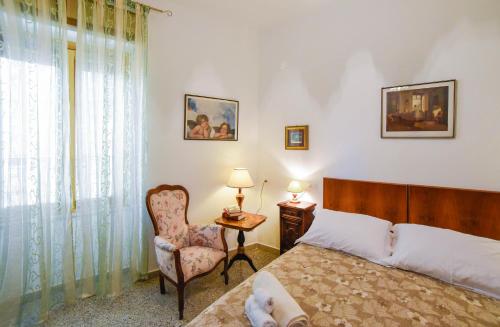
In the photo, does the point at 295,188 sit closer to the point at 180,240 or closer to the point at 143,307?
the point at 180,240

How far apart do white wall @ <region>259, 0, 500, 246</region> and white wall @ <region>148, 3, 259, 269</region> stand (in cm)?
23

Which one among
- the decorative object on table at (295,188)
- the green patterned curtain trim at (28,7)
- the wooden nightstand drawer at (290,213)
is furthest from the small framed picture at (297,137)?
the green patterned curtain trim at (28,7)

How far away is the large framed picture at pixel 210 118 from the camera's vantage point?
120 inches

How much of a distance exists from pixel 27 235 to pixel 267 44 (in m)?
3.25

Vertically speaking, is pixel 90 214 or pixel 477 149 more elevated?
pixel 477 149

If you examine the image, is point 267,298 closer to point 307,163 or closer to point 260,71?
point 307,163

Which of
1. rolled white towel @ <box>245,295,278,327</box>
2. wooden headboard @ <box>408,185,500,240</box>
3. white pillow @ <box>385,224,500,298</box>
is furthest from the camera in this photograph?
wooden headboard @ <box>408,185,500,240</box>

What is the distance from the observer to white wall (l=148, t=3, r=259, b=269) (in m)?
2.83

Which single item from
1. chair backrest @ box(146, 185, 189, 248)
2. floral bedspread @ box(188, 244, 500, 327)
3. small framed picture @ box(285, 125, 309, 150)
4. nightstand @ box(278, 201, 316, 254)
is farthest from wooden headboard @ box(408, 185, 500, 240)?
chair backrest @ box(146, 185, 189, 248)

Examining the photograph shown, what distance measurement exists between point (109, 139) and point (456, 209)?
3.11 meters

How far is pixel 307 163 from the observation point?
3.20 metres

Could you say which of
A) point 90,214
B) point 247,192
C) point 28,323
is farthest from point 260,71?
point 28,323

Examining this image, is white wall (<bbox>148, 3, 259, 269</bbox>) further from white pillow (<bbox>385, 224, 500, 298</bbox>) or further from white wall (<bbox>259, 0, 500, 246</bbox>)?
white pillow (<bbox>385, 224, 500, 298</bbox>)

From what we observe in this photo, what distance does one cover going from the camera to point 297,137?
3.25m
